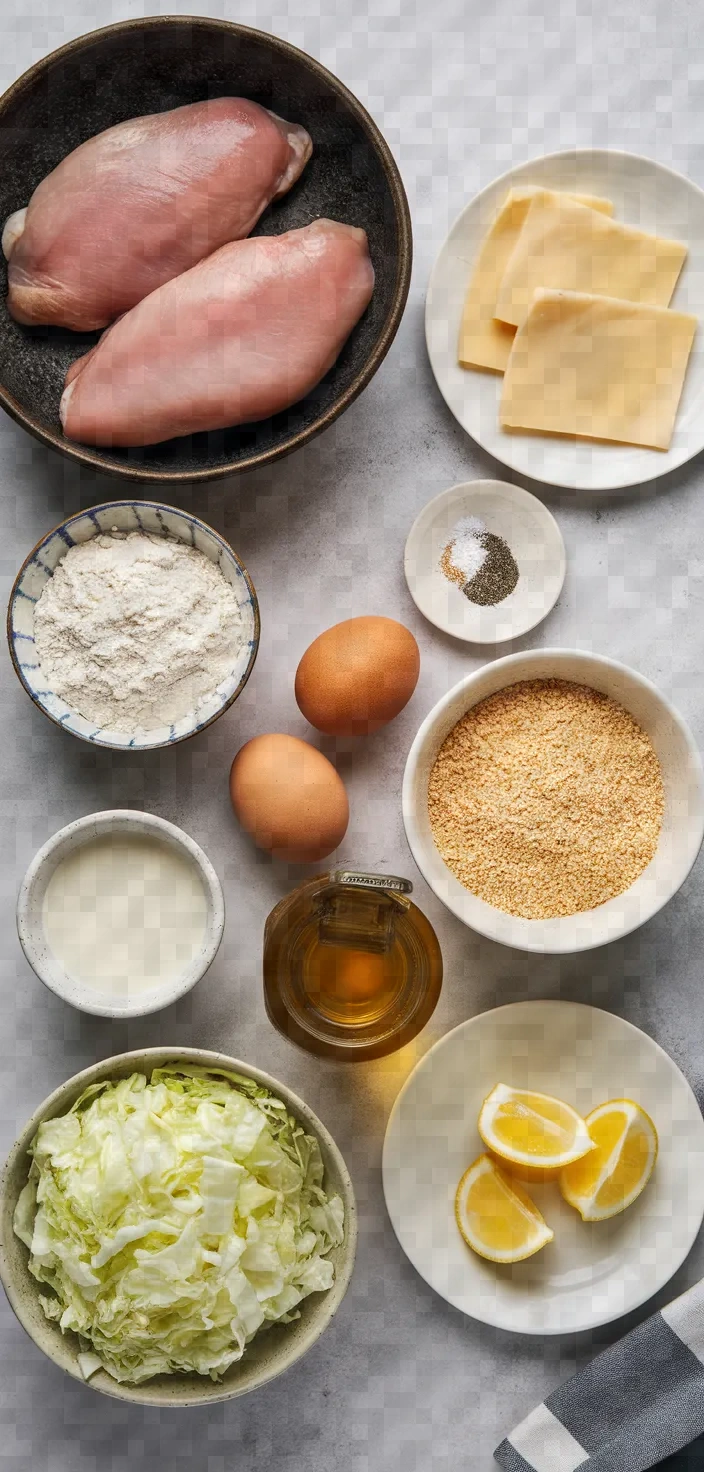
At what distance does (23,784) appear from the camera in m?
1.55

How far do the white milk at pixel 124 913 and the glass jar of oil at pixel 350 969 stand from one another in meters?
0.12

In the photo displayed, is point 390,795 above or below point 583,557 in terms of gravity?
below

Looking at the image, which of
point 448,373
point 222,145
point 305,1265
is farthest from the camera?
point 448,373

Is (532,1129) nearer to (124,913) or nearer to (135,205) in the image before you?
(124,913)

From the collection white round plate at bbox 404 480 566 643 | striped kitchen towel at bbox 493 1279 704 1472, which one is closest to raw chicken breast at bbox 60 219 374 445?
white round plate at bbox 404 480 566 643

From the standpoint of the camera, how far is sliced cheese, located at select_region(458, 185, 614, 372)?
1500 mm

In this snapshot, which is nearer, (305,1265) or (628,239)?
(305,1265)

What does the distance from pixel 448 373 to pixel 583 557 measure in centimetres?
32

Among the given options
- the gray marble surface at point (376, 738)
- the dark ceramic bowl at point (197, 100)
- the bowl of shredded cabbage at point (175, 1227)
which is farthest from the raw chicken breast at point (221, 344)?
the bowl of shredded cabbage at point (175, 1227)

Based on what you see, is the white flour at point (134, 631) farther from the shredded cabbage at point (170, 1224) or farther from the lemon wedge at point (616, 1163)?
the lemon wedge at point (616, 1163)

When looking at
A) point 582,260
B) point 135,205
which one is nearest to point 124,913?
point 135,205

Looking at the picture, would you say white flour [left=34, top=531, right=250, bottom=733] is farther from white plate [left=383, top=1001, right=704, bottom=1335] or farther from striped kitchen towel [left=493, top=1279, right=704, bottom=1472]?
striped kitchen towel [left=493, top=1279, right=704, bottom=1472]

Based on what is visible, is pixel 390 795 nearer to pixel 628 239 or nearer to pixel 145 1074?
pixel 145 1074

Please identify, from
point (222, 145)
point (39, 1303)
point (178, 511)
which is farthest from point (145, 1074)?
point (222, 145)
